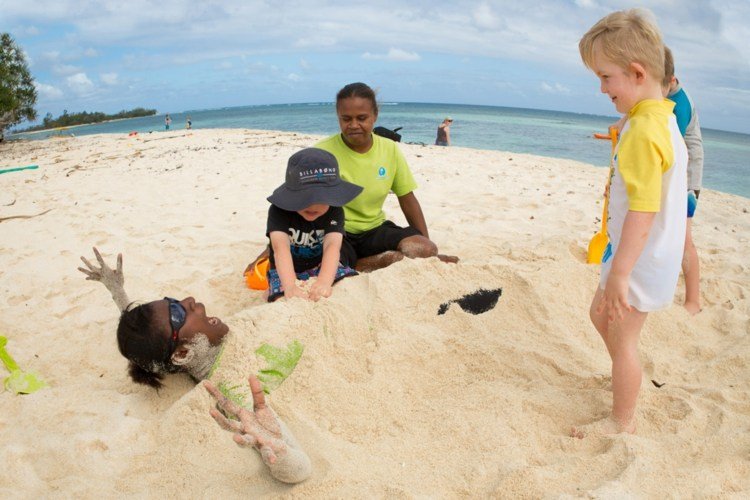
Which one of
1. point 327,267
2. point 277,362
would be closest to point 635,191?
point 277,362

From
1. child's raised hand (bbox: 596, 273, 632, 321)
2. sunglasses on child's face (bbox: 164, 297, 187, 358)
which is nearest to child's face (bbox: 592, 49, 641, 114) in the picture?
child's raised hand (bbox: 596, 273, 632, 321)

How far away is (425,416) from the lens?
1942 millimetres

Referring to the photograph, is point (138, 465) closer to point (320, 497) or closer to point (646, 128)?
point (320, 497)

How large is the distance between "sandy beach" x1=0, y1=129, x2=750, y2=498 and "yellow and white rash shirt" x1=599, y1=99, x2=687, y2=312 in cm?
55

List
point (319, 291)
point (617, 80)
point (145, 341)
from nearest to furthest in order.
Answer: point (617, 80) → point (145, 341) → point (319, 291)

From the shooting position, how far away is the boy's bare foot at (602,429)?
1.80 metres

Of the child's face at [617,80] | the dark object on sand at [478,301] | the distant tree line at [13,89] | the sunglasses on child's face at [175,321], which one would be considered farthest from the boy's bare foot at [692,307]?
the distant tree line at [13,89]

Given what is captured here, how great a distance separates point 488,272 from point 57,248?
3.56 metres

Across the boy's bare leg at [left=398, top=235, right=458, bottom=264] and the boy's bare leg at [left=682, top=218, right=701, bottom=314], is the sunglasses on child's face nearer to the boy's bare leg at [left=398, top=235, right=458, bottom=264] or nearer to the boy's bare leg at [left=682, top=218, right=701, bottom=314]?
the boy's bare leg at [left=398, top=235, right=458, bottom=264]

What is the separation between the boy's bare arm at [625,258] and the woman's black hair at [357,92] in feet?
6.48

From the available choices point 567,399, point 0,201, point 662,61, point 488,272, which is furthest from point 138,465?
point 0,201

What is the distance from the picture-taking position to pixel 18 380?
2332 mm

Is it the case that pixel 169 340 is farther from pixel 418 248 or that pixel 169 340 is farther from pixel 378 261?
pixel 418 248

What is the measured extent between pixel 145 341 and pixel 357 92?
75.6 inches
